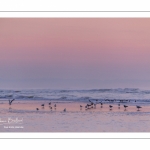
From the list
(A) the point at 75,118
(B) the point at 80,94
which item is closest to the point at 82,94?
(B) the point at 80,94

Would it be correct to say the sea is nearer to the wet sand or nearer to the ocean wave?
the ocean wave

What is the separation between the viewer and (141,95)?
10367 millimetres

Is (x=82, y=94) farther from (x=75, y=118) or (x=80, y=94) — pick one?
(x=75, y=118)

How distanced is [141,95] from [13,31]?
199 centimetres

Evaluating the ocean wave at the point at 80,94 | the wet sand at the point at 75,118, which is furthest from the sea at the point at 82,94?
the wet sand at the point at 75,118

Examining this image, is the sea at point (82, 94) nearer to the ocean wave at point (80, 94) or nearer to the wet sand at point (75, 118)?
the ocean wave at point (80, 94)

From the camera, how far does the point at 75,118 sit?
1030 cm

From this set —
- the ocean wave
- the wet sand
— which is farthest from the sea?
the wet sand

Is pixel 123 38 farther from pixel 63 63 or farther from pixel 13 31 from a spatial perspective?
pixel 13 31

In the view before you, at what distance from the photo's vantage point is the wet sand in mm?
10234

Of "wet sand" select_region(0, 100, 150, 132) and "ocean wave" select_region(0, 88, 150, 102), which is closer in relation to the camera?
"wet sand" select_region(0, 100, 150, 132)
